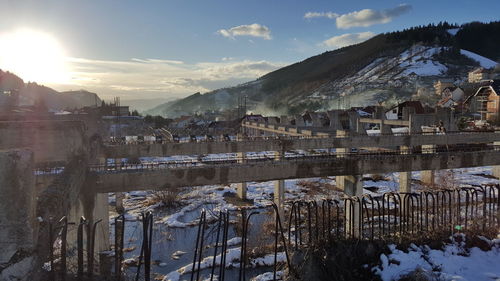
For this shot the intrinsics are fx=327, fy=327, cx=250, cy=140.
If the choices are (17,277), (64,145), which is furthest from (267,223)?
(17,277)

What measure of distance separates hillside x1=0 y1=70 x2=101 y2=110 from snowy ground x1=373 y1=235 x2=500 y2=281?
→ 38.2 meters

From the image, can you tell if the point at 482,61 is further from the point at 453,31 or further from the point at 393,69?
the point at 453,31

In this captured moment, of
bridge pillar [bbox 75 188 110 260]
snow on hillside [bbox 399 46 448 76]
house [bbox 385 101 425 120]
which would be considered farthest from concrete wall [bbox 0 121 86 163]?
snow on hillside [bbox 399 46 448 76]

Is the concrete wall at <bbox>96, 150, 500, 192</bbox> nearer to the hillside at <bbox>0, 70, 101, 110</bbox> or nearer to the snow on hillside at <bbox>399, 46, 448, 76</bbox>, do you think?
the hillside at <bbox>0, 70, 101, 110</bbox>

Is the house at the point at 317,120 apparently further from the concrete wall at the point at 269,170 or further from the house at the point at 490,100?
the concrete wall at the point at 269,170

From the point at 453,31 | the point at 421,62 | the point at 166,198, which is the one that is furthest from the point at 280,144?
the point at 453,31

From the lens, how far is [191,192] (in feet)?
83.3

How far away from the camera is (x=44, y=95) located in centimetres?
6688

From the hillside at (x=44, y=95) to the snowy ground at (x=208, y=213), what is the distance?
2358 cm

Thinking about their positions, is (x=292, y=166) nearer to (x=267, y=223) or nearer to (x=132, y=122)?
(x=267, y=223)

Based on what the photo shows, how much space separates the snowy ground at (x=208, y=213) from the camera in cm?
1313

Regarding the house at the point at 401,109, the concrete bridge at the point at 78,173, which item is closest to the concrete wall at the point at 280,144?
the concrete bridge at the point at 78,173

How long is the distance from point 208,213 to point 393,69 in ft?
425

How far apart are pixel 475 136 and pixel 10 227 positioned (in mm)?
25407
